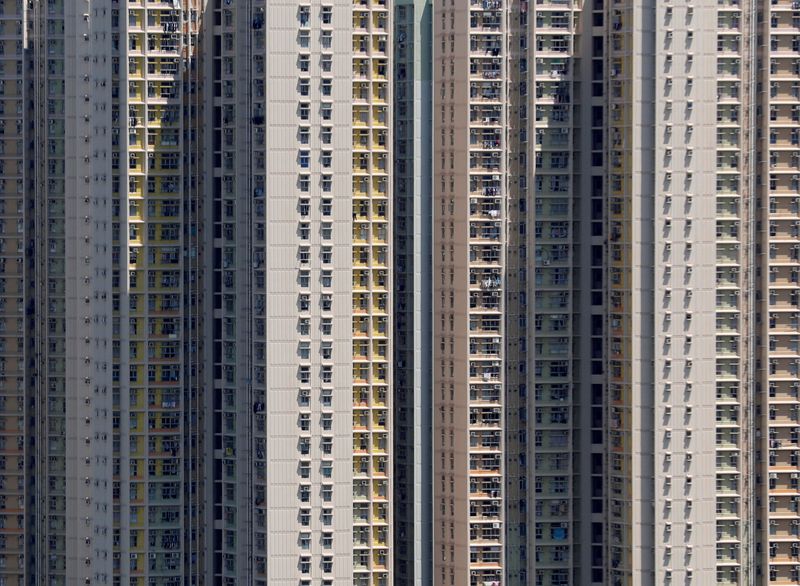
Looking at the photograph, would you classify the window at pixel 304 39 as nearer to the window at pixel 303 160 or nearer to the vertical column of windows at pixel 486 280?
the window at pixel 303 160

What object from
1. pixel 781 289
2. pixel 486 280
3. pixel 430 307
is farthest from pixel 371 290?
pixel 781 289

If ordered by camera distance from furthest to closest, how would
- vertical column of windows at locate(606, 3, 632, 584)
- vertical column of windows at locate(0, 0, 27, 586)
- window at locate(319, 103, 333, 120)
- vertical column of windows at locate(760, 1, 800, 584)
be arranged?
1. vertical column of windows at locate(0, 0, 27, 586)
2. vertical column of windows at locate(760, 1, 800, 584)
3. vertical column of windows at locate(606, 3, 632, 584)
4. window at locate(319, 103, 333, 120)

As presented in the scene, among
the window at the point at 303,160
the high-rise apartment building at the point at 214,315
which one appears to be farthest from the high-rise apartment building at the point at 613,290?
the window at the point at 303,160

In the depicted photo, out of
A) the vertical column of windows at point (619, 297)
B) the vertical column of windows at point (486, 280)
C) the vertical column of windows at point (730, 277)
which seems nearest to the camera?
the vertical column of windows at point (619, 297)

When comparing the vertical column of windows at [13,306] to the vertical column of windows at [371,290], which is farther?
the vertical column of windows at [13,306]

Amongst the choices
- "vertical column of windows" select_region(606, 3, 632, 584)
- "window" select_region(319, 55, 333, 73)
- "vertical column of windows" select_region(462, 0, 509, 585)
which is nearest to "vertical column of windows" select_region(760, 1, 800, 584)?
"vertical column of windows" select_region(606, 3, 632, 584)

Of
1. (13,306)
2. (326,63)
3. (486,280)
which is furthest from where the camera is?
(13,306)

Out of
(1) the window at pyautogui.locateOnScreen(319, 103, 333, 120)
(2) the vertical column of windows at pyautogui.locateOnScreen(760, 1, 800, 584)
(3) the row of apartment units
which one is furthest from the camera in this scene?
(2) the vertical column of windows at pyautogui.locateOnScreen(760, 1, 800, 584)

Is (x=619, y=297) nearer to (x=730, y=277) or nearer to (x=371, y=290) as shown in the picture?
(x=730, y=277)

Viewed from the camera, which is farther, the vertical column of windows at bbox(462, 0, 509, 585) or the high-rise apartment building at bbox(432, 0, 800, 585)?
the vertical column of windows at bbox(462, 0, 509, 585)

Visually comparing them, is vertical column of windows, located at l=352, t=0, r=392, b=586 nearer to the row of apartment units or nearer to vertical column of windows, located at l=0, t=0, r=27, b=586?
the row of apartment units
